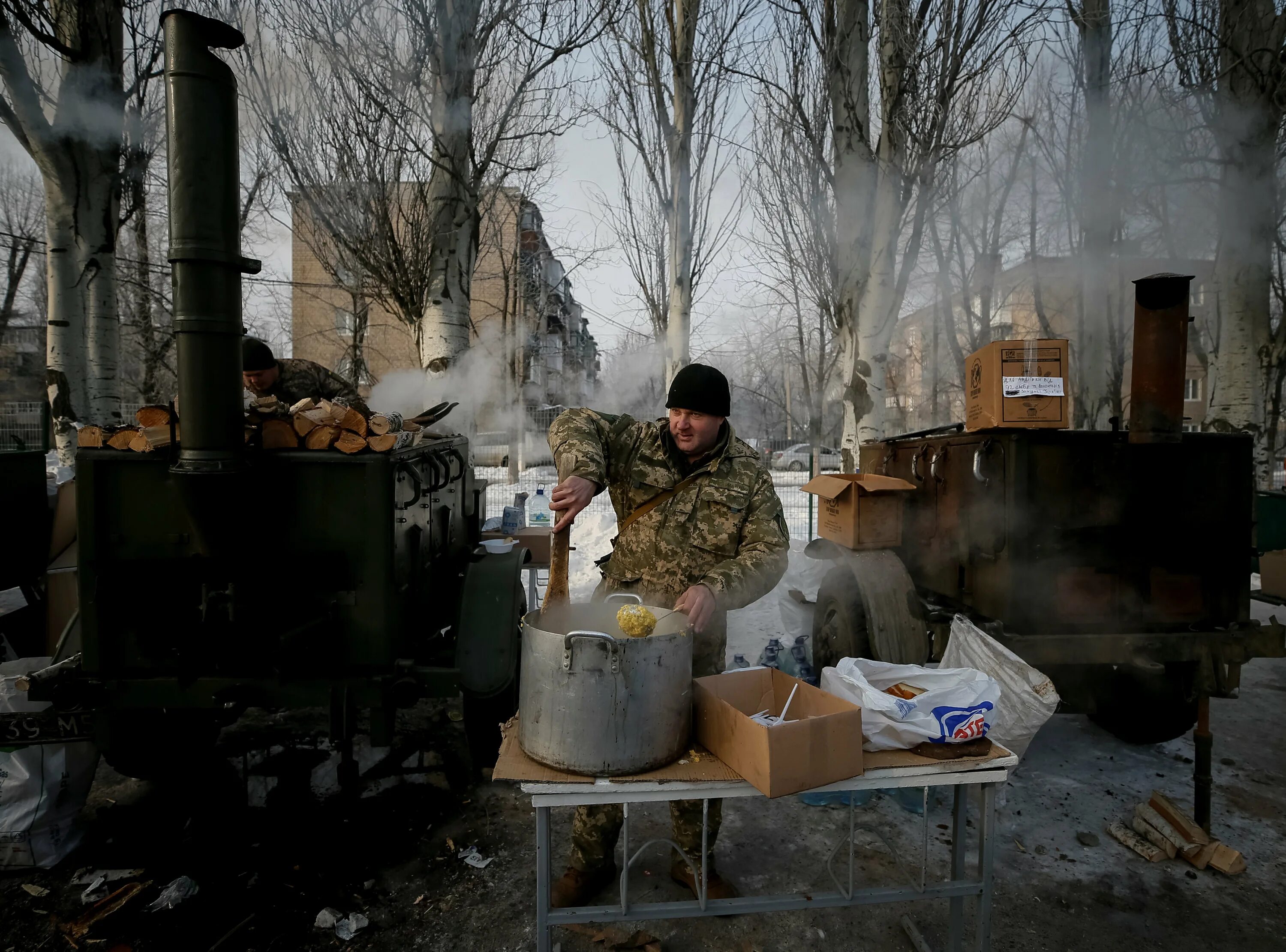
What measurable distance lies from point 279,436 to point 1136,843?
449 cm

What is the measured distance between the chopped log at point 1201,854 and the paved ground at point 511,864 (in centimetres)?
4

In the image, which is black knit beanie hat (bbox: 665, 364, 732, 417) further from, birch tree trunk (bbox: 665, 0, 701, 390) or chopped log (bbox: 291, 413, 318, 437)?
birch tree trunk (bbox: 665, 0, 701, 390)

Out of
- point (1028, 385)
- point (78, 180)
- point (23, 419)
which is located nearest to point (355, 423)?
point (1028, 385)

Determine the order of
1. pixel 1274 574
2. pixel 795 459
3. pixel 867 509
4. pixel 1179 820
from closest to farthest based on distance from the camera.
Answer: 1. pixel 1179 820
2. pixel 867 509
3. pixel 1274 574
4. pixel 795 459

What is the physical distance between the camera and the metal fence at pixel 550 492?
37.9ft

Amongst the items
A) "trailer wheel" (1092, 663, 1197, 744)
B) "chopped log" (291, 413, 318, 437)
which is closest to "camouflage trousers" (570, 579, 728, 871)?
"chopped log" (291, 413, 318, 437)

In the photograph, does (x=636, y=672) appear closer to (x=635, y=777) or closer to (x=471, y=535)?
(x=635, y=777)

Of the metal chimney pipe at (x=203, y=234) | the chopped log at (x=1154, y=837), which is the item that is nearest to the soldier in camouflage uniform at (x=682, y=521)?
the metal chimney pipe at (x=203, y=234)

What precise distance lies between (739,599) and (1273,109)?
31.5 ft

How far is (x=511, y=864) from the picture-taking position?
10.5ft

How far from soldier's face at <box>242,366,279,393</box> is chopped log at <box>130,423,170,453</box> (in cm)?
161

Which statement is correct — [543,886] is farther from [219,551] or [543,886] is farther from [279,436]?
[279,436]

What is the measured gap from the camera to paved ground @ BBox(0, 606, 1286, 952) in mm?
2717

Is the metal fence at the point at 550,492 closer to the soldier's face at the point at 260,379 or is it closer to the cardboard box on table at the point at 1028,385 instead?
the soldier's face at the point at 260,379
